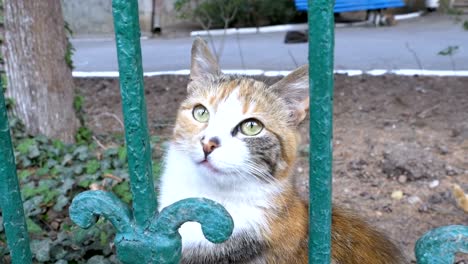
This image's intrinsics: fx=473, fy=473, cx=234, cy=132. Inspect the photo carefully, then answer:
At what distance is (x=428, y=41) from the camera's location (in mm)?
8180

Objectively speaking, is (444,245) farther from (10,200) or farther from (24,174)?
(24,174)

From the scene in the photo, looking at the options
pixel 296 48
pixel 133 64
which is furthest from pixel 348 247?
pixel 296 48

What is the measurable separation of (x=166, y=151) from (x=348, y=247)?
831 millimetres

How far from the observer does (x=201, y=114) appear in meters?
1.82

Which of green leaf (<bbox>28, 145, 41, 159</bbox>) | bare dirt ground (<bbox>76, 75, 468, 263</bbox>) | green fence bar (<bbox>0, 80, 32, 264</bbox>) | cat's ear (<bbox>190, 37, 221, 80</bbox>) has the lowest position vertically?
bare dirt ground (<bbox>76, 75, 468, 263</bbox>)

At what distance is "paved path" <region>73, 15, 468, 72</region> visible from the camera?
6.84 m

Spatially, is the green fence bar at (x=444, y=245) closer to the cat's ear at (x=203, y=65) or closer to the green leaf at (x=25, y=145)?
the cat's ear at (x=203, y=65)

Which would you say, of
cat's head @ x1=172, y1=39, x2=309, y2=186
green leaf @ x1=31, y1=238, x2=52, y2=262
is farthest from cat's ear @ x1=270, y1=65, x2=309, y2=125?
green leaf @ x1=31, y1=238, x2=52, y2=262

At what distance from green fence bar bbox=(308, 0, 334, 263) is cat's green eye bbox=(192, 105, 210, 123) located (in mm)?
837

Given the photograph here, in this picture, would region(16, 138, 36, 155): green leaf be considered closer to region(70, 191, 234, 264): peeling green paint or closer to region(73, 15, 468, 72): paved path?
region(70, 191, 234, 264): peeling green paint

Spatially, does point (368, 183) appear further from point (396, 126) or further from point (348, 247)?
point (348, 247)

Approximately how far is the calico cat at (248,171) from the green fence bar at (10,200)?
55 cm

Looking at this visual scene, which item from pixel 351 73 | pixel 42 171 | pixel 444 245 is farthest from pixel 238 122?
pixel 351 73

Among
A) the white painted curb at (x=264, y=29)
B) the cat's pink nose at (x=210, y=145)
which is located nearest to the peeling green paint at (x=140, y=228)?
the cat's pink nose at (x=210, y=145)
